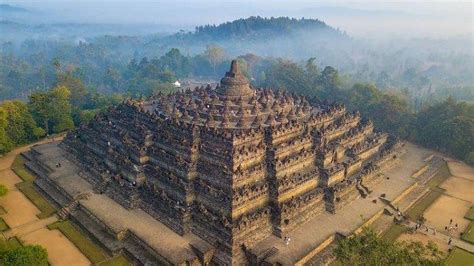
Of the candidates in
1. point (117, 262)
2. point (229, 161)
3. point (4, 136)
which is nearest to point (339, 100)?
point (229, 161)

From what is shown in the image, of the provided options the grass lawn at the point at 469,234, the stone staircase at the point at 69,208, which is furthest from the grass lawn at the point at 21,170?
the grass lawn at the point at 469,234

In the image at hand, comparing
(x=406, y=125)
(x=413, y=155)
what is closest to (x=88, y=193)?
(x=413, y=155)

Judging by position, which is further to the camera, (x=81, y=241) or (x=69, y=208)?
(x=69, y=208)

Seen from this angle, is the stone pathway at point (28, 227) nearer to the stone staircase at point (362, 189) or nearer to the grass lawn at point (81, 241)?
the grass lawn at point (81, 241)

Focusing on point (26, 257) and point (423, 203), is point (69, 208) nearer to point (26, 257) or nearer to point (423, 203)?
point (26, 257)

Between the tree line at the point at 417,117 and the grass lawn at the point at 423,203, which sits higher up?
the tree line at the point at 417,117
